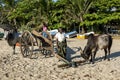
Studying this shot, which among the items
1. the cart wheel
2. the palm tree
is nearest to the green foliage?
the palm tree

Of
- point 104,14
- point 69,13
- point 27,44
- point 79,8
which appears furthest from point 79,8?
point 27,44

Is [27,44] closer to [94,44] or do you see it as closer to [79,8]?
[94,44]

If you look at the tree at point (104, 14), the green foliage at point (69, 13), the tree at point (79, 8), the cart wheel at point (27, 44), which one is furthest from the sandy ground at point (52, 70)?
the tree at point (79, 8)

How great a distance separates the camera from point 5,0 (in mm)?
50875

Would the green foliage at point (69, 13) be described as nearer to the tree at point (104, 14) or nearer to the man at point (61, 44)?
the tree at point (104, 14)

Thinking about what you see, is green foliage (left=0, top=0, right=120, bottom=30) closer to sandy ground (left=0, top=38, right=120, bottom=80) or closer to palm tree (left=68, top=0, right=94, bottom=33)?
palm tree (left=68, top=0, right=94, bottom=33)

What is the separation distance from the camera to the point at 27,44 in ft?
47.4

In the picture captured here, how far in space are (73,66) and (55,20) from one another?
101 feet

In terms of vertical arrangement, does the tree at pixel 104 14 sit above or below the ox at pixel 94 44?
below

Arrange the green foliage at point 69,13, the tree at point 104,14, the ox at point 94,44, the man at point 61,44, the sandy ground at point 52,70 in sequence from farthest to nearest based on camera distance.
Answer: the green foliage at point 69,13 < the tree at point 104,14 < the ox at point 94,44 < the man at point 61,44 < the sandy ground at point 52,70

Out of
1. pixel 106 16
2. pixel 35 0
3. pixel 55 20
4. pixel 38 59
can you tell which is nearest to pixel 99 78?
pixel 38 59

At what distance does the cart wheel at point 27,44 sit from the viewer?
556 inches

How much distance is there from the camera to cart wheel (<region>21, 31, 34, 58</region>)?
556 inches

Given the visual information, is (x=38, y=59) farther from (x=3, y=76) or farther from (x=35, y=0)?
(x=35, y=0)
